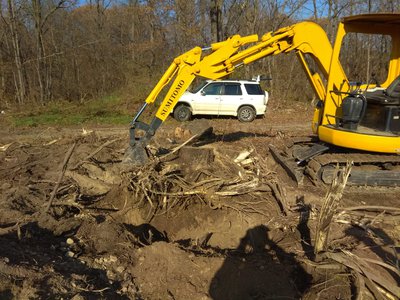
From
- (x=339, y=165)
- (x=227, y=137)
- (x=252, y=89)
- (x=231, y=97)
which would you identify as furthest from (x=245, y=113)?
(x=339, y=165)

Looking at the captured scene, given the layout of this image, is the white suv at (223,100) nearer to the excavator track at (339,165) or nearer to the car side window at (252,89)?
the car side window at (252,89)

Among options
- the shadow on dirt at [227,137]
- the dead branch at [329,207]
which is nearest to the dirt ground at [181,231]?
the dead branch at [329,207]

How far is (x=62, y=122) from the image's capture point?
53.4 feet

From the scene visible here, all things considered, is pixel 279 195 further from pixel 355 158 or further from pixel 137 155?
pixel 137 155

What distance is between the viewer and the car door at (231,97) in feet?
54.9

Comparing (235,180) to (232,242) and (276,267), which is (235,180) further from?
(276,267)

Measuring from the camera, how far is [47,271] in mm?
3699

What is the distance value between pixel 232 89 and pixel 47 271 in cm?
1401

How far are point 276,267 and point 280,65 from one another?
21325 millimetres

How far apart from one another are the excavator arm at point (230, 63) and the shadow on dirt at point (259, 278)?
110 inches

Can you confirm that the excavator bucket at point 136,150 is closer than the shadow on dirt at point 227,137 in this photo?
Yes

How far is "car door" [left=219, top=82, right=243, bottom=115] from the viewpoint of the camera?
1672 centimetres

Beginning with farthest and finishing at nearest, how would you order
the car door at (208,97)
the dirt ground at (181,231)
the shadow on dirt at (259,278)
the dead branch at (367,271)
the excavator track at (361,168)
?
the car door at (208,97) < the excavator track at (361,168) < the shadow on dirt at (259,278) < the dirt ground at (181,231) < the dead branch at (367,271)

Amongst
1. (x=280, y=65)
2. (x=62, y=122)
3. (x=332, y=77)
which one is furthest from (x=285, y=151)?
(x=280, y=65)
